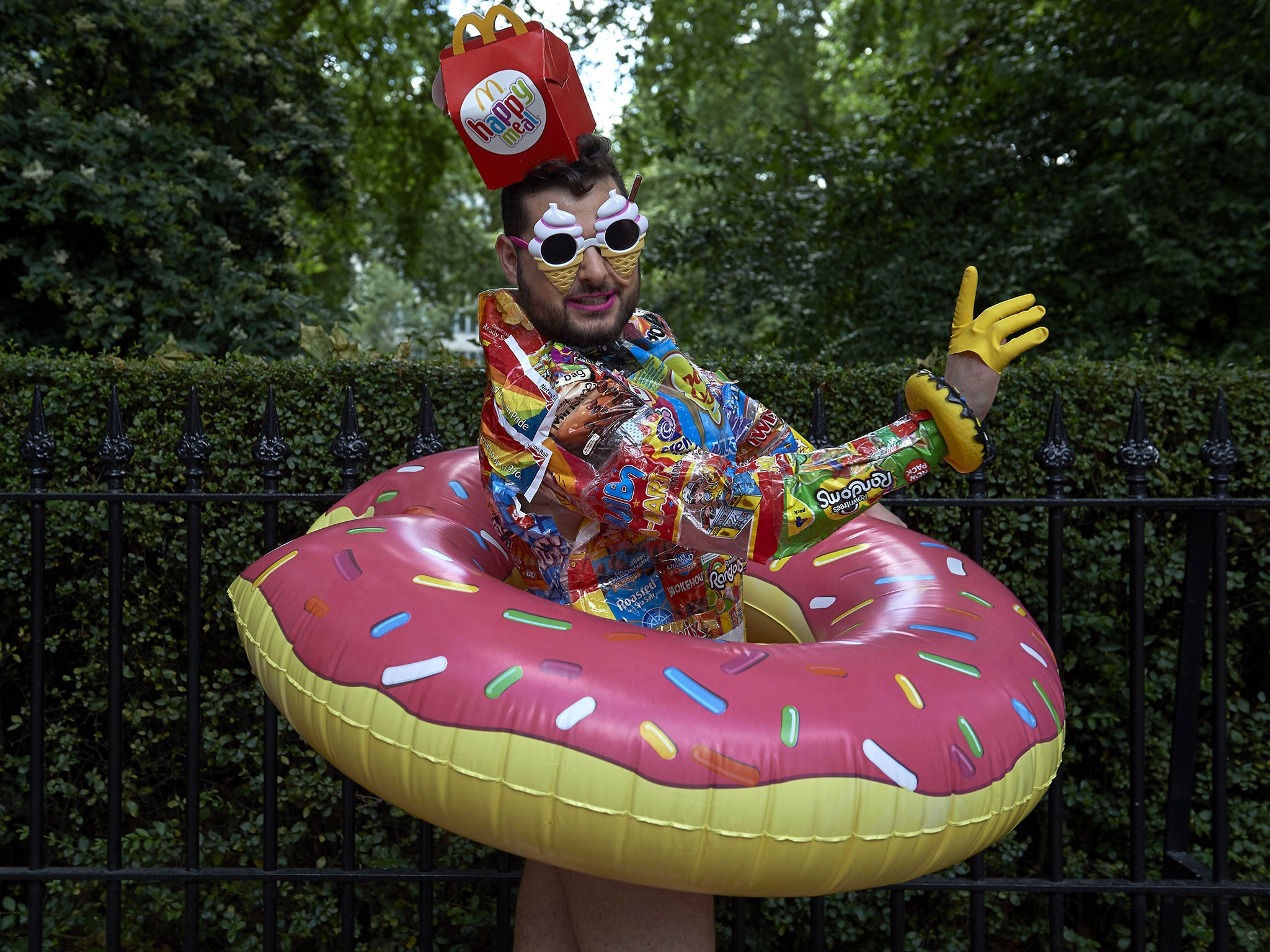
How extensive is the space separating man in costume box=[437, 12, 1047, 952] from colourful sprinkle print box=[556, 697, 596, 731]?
14.3 inches

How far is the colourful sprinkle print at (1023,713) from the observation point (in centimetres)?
169

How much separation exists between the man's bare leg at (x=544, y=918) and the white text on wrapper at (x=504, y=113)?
1.61 metres

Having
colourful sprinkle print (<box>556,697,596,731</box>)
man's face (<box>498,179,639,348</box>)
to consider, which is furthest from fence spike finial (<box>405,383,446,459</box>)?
colourful sprinkle print (<box>556,697,596,731</box>)

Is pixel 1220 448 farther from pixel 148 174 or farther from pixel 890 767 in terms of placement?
pixel 148 174

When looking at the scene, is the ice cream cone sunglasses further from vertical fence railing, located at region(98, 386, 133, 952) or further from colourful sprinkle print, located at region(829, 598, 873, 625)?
vertical fence railing, located at region(98, 386, 133, 952)

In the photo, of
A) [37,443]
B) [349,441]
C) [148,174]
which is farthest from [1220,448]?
[148,174]

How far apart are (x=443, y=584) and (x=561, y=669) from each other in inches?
13.0

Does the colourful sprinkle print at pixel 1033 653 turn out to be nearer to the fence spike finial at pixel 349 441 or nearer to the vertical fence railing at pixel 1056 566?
the vertical fence railing at pixel 1056 566

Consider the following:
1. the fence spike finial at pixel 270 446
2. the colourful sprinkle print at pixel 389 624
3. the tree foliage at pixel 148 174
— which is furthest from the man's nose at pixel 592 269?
the tree foliage at pixel 148 174

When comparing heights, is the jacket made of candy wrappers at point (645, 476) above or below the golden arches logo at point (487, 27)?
below

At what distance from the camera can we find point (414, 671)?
1588 mm

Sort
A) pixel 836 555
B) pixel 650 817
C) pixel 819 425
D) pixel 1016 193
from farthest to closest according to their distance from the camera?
pixel 1016 193
pixel 819 425
pixel 836 555
pixel 650 817

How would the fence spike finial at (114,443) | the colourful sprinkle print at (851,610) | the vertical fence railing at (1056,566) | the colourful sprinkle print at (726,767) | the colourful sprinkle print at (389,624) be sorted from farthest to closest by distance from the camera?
the vertical fence railing at (1056,566), the fence spike finial at (114,443), the colourful sprinkle print at (851,610), the colourful sprinkle print at (389,624), the colourful sprinkle print at (726,767)

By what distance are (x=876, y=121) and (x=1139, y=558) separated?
6509 millimetres
